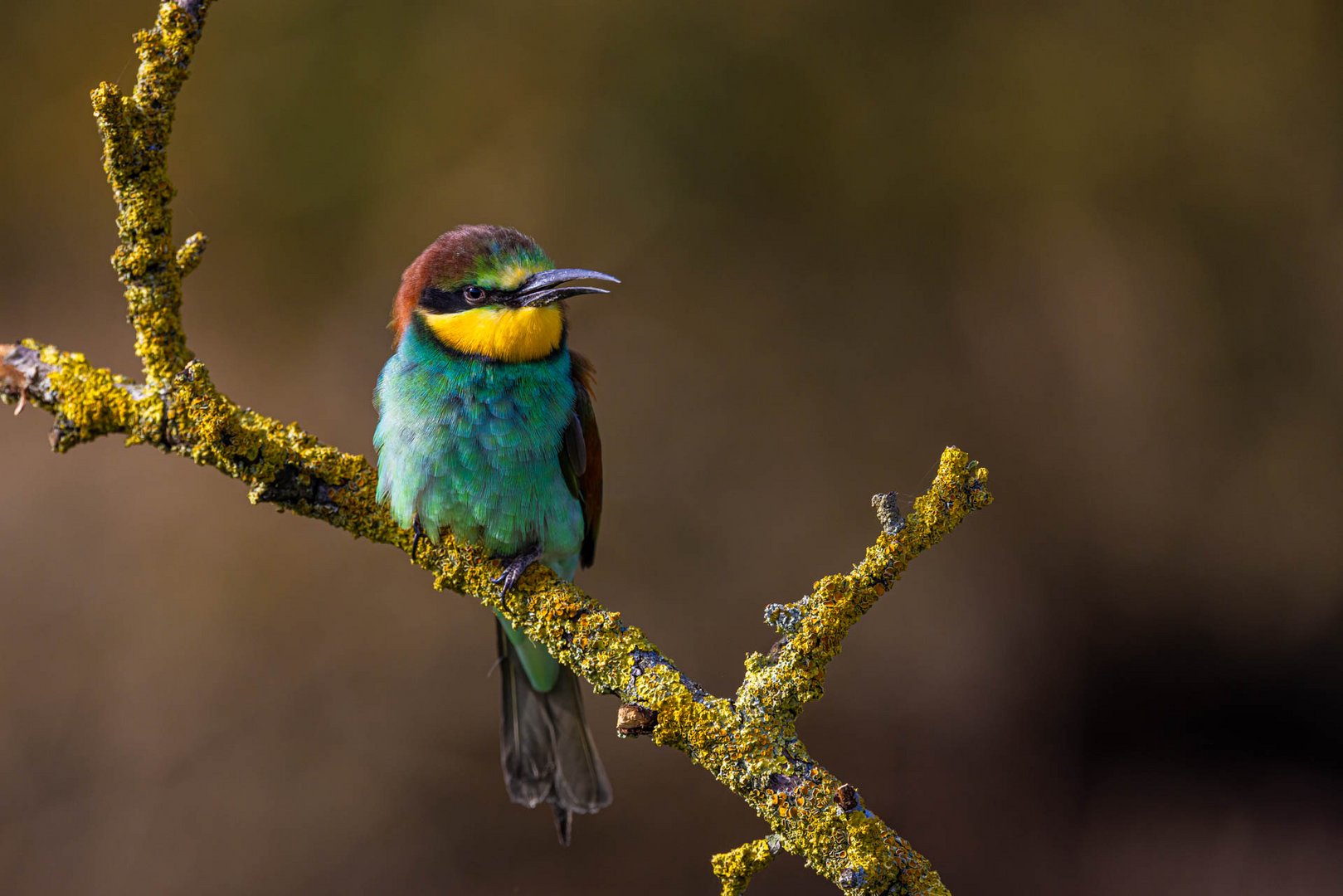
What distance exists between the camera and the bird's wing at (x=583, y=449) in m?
1.55

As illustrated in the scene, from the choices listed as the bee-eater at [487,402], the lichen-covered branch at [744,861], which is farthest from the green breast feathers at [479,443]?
the lichen-covered branch at [744,861]

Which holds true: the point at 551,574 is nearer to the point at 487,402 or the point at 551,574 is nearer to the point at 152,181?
the point at 487,402

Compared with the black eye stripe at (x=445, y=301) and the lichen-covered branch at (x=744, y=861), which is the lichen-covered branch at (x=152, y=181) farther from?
the lichen-covered branch at (x=744, y=861)

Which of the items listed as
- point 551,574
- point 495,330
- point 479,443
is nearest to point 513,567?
point 551,574

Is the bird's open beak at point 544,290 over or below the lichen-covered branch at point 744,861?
over

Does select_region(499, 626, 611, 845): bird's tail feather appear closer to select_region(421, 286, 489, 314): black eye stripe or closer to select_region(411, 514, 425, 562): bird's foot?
select_region(411, 514, 425, 562): bird's foot

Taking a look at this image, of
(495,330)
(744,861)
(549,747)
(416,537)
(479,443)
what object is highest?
(495,330)

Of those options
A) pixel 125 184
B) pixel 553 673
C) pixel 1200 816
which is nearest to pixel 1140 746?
pixel 1200 816

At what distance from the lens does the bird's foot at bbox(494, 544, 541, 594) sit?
4.25ft

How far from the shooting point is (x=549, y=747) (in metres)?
1.64

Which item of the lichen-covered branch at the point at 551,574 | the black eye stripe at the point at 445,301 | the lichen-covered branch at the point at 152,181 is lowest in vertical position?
the lichen-covered branch at the point at 551,574

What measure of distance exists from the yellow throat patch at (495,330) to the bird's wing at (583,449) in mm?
104

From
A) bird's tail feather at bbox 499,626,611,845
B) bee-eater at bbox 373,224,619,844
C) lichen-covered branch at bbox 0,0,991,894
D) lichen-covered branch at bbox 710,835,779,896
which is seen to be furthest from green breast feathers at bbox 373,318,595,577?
lichen-covered branch at bbox 710,835,779,896

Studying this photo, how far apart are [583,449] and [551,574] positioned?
30 cm
